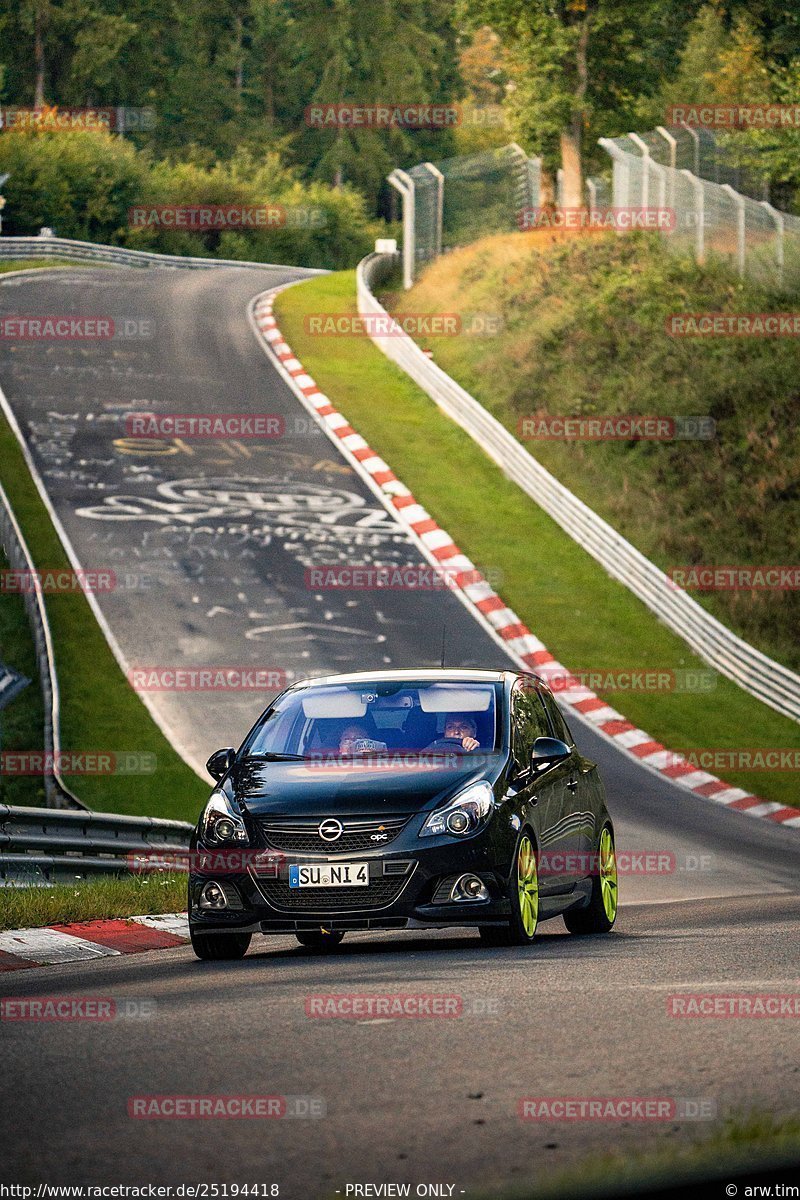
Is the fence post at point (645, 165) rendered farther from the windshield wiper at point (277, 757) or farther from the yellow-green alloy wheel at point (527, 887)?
the yellow-green alloy wheel at point (527, 887)

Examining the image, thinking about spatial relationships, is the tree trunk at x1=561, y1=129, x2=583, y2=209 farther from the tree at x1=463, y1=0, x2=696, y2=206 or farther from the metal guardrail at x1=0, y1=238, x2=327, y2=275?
the metal guardrail at x1=0, y1=238, x2=327, y2=275

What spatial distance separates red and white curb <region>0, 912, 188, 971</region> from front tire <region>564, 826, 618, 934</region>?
2549 millimetres

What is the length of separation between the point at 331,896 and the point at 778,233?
93.8ft

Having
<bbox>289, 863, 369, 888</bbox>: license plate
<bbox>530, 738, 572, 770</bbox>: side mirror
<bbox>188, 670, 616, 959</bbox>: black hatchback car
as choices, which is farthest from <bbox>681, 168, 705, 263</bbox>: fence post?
<bbox>289, 863, 369, 888</bbox>: license plate

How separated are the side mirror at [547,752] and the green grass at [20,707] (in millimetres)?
10300

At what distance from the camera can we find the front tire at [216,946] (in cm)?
1051

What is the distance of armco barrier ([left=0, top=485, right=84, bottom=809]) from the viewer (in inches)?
824

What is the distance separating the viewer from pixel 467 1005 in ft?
25.8

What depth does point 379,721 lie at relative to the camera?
11.4 metres

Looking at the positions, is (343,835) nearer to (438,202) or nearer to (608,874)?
(608,874)

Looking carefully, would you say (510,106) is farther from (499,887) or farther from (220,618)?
(499,887)

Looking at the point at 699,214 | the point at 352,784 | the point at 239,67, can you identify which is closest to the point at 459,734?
the point at 352,784

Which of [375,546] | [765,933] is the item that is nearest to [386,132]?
[375,546]

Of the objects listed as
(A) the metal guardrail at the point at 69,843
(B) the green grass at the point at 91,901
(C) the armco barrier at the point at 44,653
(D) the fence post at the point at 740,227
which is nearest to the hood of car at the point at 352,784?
(B) the green grass at the point at 91,901
